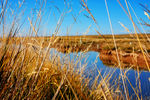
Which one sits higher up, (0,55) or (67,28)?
(67,28)

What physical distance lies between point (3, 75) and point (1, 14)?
31 centimetres

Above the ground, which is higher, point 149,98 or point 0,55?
point 0,55

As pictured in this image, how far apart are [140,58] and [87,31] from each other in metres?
6.13

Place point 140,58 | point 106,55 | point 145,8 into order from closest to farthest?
1. point 145,8
2. point 140,58
3. point 106,55

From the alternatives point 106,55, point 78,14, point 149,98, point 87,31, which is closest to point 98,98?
point 87,31

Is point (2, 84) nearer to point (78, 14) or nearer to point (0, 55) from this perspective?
point (0, 55)

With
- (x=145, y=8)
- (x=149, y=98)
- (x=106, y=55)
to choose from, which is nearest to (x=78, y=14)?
(x=145, y=8)

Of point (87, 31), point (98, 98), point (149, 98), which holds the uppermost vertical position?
point (87, 31)

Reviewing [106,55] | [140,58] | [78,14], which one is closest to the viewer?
[78,14]

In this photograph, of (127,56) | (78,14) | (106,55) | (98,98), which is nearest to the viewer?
(78,14)

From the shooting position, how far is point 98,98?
121 centimetres

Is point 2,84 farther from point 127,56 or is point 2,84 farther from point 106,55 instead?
point 106,55

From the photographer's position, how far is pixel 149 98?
225 centimetres

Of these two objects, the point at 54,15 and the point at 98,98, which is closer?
the point at 54,15
